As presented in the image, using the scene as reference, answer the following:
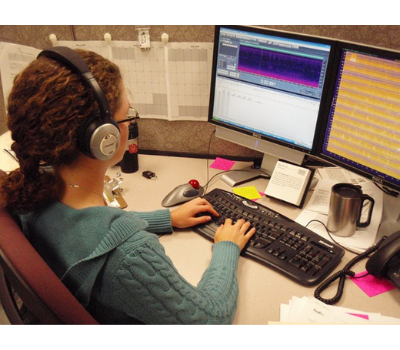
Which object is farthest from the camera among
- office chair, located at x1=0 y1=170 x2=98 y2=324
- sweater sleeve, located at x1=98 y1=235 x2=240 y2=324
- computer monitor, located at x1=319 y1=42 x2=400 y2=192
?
computer monitor, located at x1=319 y1=42 x2=400 y2=192

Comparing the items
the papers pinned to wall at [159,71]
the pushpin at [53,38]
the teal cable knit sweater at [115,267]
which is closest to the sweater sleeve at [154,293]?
the teal cable knit sweater at [115,267]

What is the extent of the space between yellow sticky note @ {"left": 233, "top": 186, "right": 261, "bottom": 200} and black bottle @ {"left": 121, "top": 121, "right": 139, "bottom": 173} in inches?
12.9

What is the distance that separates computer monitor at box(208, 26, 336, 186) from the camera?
3.08 feet

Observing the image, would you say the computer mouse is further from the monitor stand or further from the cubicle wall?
the cubicle wall

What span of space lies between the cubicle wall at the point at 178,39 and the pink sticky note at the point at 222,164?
29mm

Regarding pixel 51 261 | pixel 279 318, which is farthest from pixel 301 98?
pixel 51 261

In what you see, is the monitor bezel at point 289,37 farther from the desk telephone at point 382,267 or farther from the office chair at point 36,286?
the office chair at point 36,286

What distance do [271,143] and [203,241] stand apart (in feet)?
1.23

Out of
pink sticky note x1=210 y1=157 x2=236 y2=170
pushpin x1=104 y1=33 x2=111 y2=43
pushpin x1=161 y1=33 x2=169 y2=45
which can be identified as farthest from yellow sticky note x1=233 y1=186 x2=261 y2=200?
pushpin x1=104 y1=33 x2=111 y2=43

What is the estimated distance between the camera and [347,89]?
34.9 inches

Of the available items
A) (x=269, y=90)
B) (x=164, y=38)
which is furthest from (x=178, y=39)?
(x=269, y=90)

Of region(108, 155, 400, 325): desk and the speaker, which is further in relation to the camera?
region(108, 155, 400, 325): desk

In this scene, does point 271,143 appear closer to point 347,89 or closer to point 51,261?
point 347,89

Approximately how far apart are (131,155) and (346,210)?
0.64 metres
